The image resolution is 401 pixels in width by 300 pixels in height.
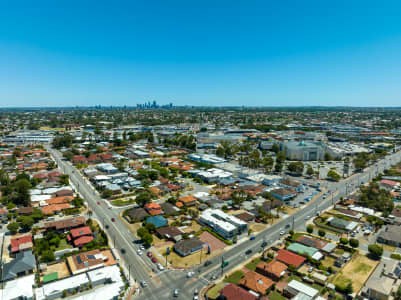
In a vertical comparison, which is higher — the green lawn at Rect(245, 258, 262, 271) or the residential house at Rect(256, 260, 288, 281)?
the residential house at Rect(256, 260, 288, 281)

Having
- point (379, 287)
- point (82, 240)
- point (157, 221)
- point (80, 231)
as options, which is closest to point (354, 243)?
point (379, 287)

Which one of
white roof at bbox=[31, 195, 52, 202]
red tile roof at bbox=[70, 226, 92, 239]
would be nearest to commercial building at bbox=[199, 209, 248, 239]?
red tile roof at bbox=[70, 226, 92, 239]

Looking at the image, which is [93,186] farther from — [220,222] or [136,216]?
[220,222]

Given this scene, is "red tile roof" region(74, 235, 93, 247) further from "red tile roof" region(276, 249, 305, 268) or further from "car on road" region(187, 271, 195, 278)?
"red tile roof" region(276, 249, 305, 268)

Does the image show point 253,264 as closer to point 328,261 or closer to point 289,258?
point 289,258

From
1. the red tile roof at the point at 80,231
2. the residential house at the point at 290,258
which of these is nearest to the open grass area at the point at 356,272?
the residential house at the point at 290,258

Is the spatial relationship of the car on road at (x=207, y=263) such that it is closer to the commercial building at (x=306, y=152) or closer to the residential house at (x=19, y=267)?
the residential house at (x=19, y=267)

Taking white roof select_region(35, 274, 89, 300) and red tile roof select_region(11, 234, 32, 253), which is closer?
white roof select_region(35, 274, 89, 300)

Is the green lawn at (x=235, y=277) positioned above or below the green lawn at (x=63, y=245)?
below
